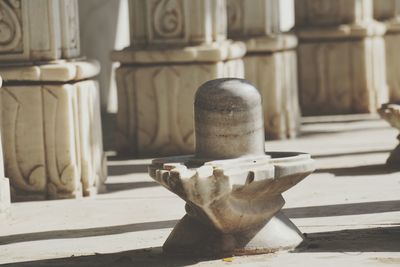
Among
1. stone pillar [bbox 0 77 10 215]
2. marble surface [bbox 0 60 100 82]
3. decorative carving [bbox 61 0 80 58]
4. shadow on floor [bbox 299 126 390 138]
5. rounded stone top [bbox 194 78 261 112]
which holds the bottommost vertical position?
shadow on floor [bbox 299 126 390 138]

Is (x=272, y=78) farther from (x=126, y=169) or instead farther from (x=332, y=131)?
(x=126, y=169)

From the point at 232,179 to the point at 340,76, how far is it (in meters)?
10.5

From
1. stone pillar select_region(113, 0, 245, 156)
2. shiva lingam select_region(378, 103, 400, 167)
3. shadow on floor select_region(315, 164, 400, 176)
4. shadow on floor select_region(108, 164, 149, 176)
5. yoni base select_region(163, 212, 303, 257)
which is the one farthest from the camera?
stone pillar select_region(113, 0, 245, 156)

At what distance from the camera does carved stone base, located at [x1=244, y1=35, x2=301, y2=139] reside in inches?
632

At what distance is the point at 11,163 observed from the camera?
39.0 ft

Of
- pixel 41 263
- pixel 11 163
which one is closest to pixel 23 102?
pixel 11 163

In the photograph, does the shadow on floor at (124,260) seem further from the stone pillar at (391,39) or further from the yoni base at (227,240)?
the stone pillar at (391,39)

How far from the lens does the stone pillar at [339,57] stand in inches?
731

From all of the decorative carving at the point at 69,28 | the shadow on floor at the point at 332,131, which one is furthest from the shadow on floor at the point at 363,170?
the shadow on floor at the point at 332,131

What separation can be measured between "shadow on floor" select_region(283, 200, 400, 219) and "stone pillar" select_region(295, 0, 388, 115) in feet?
26.0

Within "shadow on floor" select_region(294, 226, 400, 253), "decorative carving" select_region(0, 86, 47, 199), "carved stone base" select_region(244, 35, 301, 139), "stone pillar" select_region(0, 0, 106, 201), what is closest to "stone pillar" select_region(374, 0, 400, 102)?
"carved stone base" select_region(244, 35, 301, 139)

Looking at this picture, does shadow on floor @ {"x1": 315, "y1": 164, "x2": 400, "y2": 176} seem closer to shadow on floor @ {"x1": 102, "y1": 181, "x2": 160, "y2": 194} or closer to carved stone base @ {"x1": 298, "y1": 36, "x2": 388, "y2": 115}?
shadow on floor @ {"x1": 102, "y1": 181, "x2": 160, "y2": 194}

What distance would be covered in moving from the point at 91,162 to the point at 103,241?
8.09 ft

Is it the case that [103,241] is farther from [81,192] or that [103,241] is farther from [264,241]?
[81,192]
